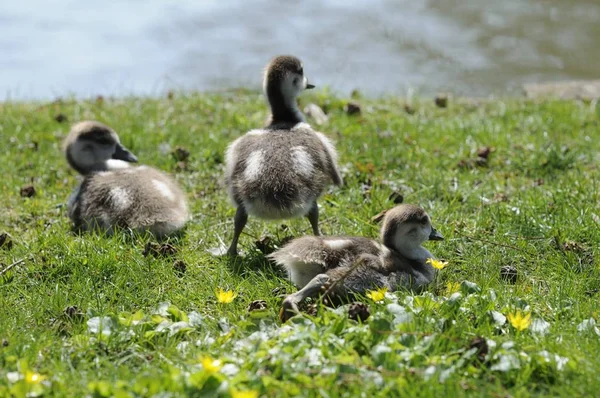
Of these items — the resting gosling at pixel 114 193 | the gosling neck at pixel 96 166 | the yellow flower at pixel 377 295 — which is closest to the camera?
the yellow flower at pixel 377 295

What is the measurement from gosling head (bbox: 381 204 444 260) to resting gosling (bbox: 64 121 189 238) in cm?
176

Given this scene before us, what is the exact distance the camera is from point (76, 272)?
5410 millimetres

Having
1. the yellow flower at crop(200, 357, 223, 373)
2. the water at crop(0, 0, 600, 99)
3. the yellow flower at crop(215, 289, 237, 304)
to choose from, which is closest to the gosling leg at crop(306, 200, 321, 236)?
the yellow flower at crop(215, 289, 237, 304)

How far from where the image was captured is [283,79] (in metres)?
6.54

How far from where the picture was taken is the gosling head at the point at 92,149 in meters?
7.07

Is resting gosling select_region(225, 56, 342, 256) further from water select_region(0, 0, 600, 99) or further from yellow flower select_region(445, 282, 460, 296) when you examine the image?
water select_region(0, 0, 600, 99)

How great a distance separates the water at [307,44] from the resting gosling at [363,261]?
6848 millimetres

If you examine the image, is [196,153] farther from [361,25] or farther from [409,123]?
[361,25]

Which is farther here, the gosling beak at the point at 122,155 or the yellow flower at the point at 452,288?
the gosling beak at the point at 122,155

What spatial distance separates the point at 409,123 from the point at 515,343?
4995mm

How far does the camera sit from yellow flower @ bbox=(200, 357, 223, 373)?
3.71 metres

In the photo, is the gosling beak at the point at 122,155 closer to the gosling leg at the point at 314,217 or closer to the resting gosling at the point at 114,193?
the resting gosling at the point at 114,193

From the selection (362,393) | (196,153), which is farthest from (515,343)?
(196,153)

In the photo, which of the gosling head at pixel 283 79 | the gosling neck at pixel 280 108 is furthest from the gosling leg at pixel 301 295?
the gosling head at pixel 283 79
